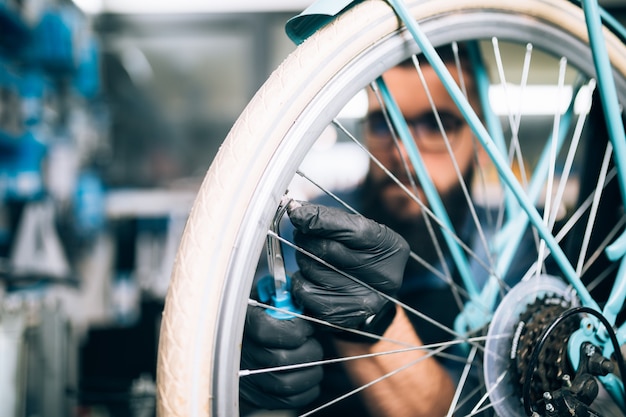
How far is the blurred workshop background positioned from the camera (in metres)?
1.33

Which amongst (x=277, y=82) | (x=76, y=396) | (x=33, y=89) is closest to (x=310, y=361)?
(x=277, y=82)

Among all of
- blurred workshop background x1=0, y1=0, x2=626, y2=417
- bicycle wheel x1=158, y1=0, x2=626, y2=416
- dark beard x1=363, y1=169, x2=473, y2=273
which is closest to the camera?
bicycle wheel x1=158, y1=0, x2=626, y2=416

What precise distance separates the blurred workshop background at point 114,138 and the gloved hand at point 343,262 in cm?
96

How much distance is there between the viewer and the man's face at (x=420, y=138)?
34.2 inches

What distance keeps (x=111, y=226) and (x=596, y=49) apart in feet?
5.40

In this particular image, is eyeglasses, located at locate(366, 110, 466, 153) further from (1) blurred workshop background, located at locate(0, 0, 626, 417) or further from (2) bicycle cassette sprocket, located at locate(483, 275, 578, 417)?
(1) blurred workshop background, located at locate(0, 0, 626, 417)

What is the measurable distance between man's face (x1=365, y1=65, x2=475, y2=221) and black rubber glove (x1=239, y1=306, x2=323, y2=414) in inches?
17.9

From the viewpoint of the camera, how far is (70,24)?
140 cm

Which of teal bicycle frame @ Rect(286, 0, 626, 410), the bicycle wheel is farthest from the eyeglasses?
the bicycle wheel

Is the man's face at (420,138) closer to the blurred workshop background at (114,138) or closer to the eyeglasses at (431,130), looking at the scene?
the eyeglasses at (431,130)

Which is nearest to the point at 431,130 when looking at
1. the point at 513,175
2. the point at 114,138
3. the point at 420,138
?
the point at 420,138

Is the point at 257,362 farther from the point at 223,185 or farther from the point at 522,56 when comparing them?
the point at 522,56

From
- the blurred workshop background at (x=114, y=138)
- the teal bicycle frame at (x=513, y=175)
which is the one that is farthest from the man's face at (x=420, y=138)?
the blurred workshop background at (x=114, y=138)

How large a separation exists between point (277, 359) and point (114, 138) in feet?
5.13
